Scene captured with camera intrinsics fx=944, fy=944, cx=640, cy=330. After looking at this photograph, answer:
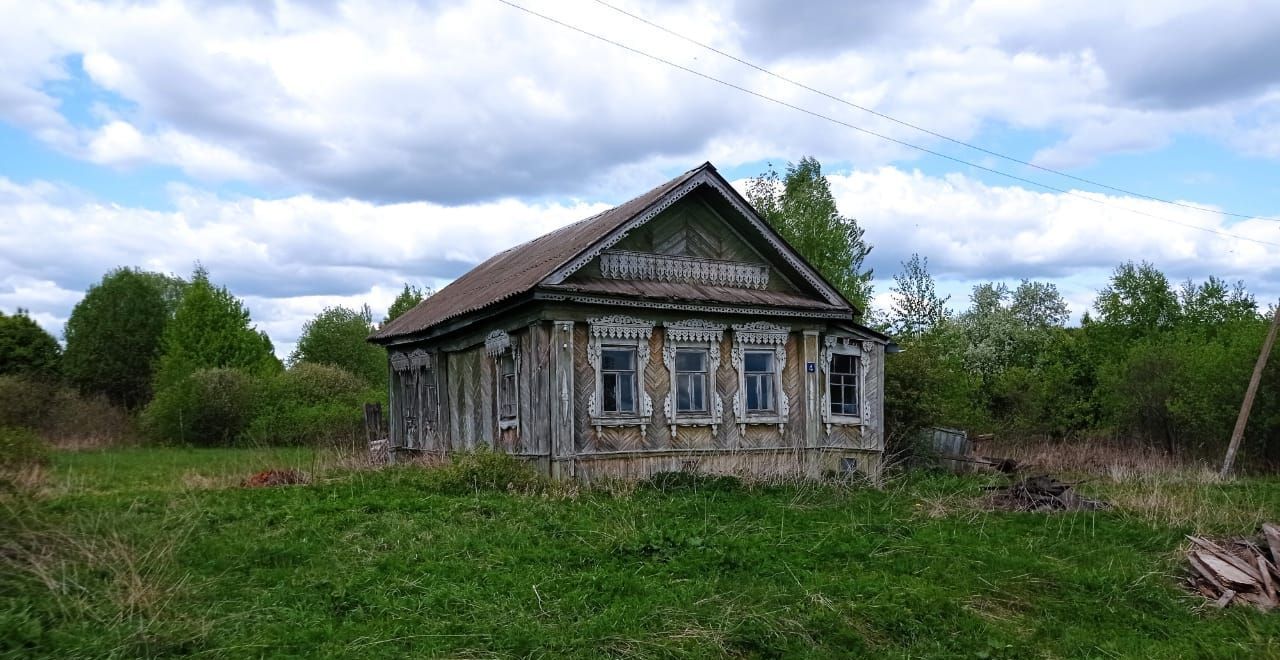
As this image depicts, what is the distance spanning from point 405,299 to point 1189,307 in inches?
1711

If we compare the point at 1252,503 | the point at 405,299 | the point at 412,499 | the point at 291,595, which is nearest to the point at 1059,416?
the point at 1252,503

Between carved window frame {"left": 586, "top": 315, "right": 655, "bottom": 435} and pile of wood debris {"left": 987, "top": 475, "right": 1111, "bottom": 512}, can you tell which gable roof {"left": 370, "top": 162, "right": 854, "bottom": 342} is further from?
pile of wood debris {"left": 987, "top": 475, "right": 1111, "bottom": 512}

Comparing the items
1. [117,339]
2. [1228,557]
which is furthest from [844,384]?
[117,339]

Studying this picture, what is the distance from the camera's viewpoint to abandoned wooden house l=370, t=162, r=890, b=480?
15.4 meters

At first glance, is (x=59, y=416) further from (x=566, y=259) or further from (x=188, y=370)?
(x=566, y=259)

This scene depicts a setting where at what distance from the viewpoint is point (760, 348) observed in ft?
57.3

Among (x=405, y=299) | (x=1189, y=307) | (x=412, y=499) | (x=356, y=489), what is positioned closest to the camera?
(x=412, y=499)

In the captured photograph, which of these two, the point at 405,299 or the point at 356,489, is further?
the point at 405,299

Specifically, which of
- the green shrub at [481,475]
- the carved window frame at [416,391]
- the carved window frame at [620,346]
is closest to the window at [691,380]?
the carved window frame at [620,346]

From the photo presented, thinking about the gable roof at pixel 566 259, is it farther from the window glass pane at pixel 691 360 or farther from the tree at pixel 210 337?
the tree at pixel 210 337

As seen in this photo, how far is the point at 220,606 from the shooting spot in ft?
25.5

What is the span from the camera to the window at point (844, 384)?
1902 cm

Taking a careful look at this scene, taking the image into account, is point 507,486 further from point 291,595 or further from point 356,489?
point 291,595

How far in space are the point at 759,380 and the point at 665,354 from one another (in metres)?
2.19
